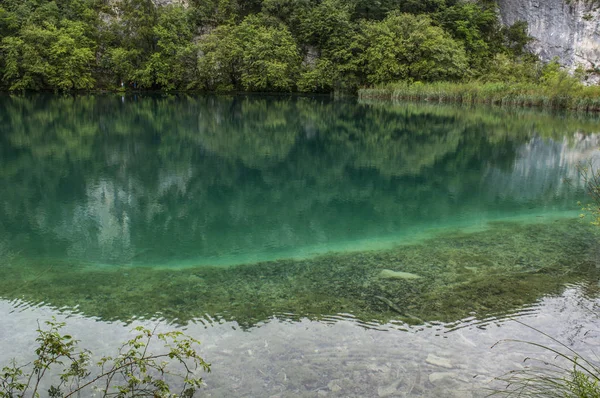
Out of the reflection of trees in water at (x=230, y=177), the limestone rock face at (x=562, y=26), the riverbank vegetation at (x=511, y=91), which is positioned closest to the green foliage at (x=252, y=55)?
the riverbank vegetation at (x=511, y=91)

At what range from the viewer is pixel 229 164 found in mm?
15547

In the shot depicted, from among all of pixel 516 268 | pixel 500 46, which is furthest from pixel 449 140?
pixel 500 46

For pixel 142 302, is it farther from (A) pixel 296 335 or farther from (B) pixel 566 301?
(B) pixel 566 301

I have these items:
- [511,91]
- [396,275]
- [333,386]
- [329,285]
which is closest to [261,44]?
Result: [511,91]

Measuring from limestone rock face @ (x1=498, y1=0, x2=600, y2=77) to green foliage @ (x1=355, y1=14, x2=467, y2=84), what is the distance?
11.8 metres

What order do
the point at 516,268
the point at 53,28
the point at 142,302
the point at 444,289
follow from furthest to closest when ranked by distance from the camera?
the point at 53,28
the point at 516,268
the point at 444,289
the point at 142,302

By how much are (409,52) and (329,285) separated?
44449 millimetres

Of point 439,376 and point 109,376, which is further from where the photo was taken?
point 439,376

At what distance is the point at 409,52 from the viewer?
4684cm

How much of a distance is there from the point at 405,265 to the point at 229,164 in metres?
9.29

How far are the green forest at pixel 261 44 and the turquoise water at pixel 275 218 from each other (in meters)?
27.2

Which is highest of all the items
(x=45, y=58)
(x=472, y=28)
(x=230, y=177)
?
(x=472, y=28)

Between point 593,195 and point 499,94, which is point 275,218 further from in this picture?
point 499,94

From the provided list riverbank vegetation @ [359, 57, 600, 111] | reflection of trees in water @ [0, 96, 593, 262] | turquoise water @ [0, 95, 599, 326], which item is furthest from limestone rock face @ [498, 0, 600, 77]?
turquoise water @ [0, 95, 599, 326]
